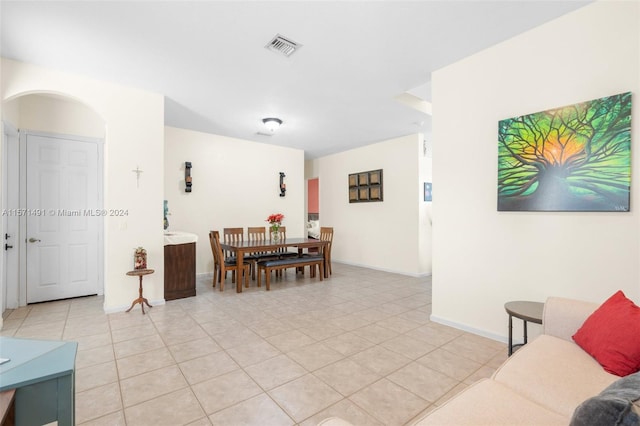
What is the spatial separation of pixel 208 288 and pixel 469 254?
4.01 metres

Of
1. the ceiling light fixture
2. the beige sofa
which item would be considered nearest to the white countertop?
the ceiling light fixture

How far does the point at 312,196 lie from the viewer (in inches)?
358

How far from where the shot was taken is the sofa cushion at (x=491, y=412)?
3.66ft

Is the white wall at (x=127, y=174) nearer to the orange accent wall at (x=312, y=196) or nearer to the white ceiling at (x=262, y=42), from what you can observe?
the white ceiling at (x=262, y=42)

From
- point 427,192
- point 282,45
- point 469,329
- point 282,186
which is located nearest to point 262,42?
point 282,45

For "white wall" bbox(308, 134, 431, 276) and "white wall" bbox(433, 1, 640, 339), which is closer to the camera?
"white wall" bbox(433, 1, 640, 339)

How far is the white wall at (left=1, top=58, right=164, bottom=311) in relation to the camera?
353cm

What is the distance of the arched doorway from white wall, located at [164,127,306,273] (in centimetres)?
123

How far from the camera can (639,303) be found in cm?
209

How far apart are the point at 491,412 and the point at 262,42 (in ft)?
10.5

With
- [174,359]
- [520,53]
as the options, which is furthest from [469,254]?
[174,359]

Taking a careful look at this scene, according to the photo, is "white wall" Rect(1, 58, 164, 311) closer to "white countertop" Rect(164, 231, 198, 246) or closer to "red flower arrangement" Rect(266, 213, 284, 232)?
"white countertop" Rect(164, 231, 198, 246)

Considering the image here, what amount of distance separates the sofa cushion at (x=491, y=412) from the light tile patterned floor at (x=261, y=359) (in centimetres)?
65

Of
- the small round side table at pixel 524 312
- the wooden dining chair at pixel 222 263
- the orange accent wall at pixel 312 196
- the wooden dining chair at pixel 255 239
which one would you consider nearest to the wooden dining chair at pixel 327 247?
the wooden dining chair at pixel 255 239
